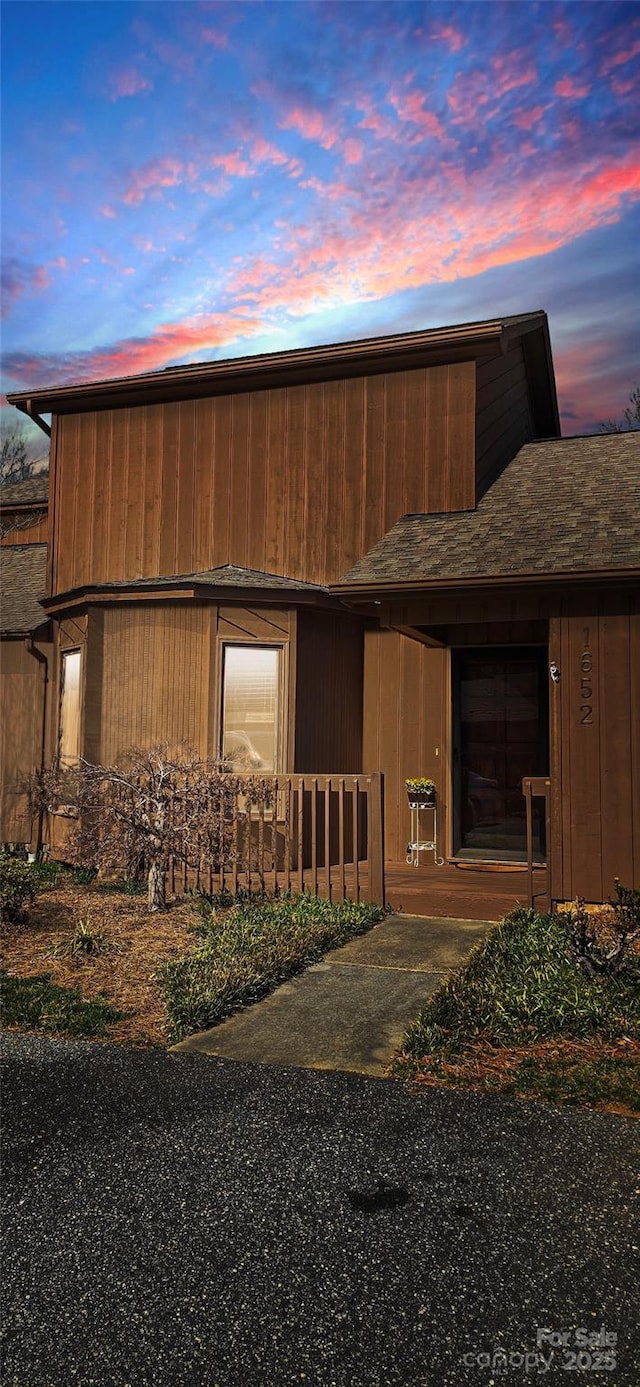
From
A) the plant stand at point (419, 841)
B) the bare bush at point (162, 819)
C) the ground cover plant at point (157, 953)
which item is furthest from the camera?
the plant stand at point (419, 841)

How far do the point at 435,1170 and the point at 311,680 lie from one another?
7.89 m

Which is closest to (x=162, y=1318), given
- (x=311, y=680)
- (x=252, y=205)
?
(x=311, y=680)

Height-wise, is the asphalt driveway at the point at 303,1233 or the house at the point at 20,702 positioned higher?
the house at the point at 20,702

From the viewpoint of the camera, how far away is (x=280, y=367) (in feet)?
37.9

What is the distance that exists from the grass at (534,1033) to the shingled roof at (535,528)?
3.81 meters

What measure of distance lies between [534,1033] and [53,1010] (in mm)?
2933

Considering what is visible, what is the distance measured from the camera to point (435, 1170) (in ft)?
10.7

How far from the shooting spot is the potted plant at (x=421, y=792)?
10.3 meters

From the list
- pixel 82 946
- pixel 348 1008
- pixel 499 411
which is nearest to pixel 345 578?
pixel 499 411

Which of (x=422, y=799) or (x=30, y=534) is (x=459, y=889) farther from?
(x=30, y=534)

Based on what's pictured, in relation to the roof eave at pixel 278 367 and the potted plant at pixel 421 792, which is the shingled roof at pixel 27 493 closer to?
the roof eave at pixel 278 367

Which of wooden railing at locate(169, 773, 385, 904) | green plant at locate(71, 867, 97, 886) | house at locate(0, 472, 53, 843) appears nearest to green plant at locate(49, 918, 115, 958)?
Result: wooden railing at locate(169, 773, 385, 904)

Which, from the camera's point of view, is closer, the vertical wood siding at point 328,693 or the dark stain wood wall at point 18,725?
the vertical wood siding at point 328,693

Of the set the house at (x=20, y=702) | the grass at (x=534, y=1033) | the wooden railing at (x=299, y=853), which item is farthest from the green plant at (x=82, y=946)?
the house at (x=20, y=702)
